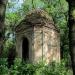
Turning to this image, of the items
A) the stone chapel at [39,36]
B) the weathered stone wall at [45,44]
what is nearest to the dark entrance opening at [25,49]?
the stone chapel at [39,36]

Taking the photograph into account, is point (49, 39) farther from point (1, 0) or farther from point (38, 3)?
point (1, 0)

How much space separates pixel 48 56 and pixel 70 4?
20.1m

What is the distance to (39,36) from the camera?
2602cm

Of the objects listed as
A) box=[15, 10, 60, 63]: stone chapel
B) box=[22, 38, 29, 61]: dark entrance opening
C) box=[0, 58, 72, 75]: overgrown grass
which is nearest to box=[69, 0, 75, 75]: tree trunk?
box=[0, 58, 72, 75]: overgrown grass

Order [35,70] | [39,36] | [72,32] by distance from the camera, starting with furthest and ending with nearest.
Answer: [39,36], [35,70], [72,32]

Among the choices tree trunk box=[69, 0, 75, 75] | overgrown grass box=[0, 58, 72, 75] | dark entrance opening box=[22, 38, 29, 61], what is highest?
dark entrance opening box=[22, 38, 29, 61]

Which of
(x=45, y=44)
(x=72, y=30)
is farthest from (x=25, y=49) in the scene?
(x=72, y=30)

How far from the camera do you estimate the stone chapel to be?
25.8m

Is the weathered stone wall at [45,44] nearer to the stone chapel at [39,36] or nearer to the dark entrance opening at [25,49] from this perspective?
the stone chapel at [39,36]

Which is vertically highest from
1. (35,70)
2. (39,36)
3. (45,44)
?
(39,36)

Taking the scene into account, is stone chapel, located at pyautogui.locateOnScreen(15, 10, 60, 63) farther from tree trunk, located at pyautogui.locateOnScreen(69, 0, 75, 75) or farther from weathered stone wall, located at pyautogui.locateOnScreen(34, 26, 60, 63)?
tree trunk, located at pyautogui.locateOnScreen(69, 0, 75, 75)

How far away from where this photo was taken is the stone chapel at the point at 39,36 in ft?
84.6

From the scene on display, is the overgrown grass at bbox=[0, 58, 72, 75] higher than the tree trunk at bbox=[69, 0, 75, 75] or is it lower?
lower

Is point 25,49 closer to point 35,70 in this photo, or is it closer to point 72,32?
point 35,70
